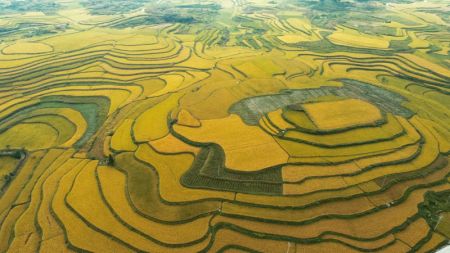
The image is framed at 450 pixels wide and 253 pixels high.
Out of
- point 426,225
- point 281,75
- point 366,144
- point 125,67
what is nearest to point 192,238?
point 426,225

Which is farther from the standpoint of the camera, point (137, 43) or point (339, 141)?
point (137, 43)

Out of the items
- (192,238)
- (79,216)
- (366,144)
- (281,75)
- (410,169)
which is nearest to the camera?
(192,238)


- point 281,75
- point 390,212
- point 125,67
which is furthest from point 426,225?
point 125,67

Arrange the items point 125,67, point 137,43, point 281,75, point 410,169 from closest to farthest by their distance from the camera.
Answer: point 410,169 → point 281,75 → point 125,67 → point 137,43

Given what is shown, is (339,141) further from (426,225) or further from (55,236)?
(55,236)

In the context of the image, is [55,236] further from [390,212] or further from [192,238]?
[390,212]

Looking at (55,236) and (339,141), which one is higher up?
(339,141)
